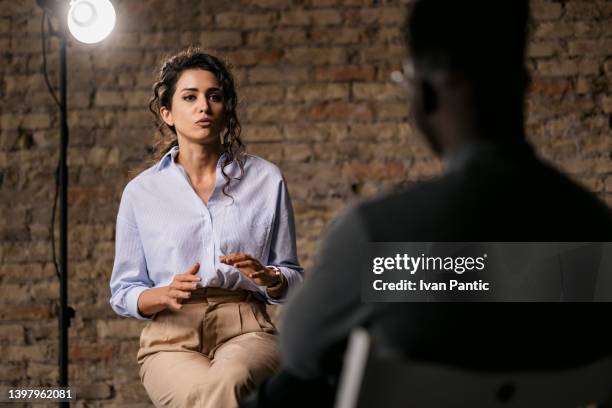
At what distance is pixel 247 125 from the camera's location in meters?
3.96

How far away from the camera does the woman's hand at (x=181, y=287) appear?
6.97ft

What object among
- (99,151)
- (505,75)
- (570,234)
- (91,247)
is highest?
(505,75)

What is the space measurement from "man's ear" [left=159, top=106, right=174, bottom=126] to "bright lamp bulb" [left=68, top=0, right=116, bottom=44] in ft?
2.33

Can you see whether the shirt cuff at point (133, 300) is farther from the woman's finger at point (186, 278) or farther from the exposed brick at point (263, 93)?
the exposed brick at point (263, 93)

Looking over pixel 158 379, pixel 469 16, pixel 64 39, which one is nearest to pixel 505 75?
pixel 469 16

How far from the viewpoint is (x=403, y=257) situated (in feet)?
3.90

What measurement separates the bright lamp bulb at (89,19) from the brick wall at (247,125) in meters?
0.86

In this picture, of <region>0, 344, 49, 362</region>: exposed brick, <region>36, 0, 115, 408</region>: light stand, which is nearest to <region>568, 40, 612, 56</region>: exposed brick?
<region>36, 0, 115, 408</region>: light stand

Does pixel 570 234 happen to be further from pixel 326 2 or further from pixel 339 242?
pixel 326 2

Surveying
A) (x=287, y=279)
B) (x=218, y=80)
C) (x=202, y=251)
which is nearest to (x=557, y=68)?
(x=218, y=80)

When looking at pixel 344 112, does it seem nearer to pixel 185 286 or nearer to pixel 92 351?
pixel 92 351

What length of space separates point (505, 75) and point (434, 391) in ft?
1.36

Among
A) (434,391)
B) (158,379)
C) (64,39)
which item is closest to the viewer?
(434,391)

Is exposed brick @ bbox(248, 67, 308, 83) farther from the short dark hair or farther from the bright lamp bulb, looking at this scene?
the short dark hair
